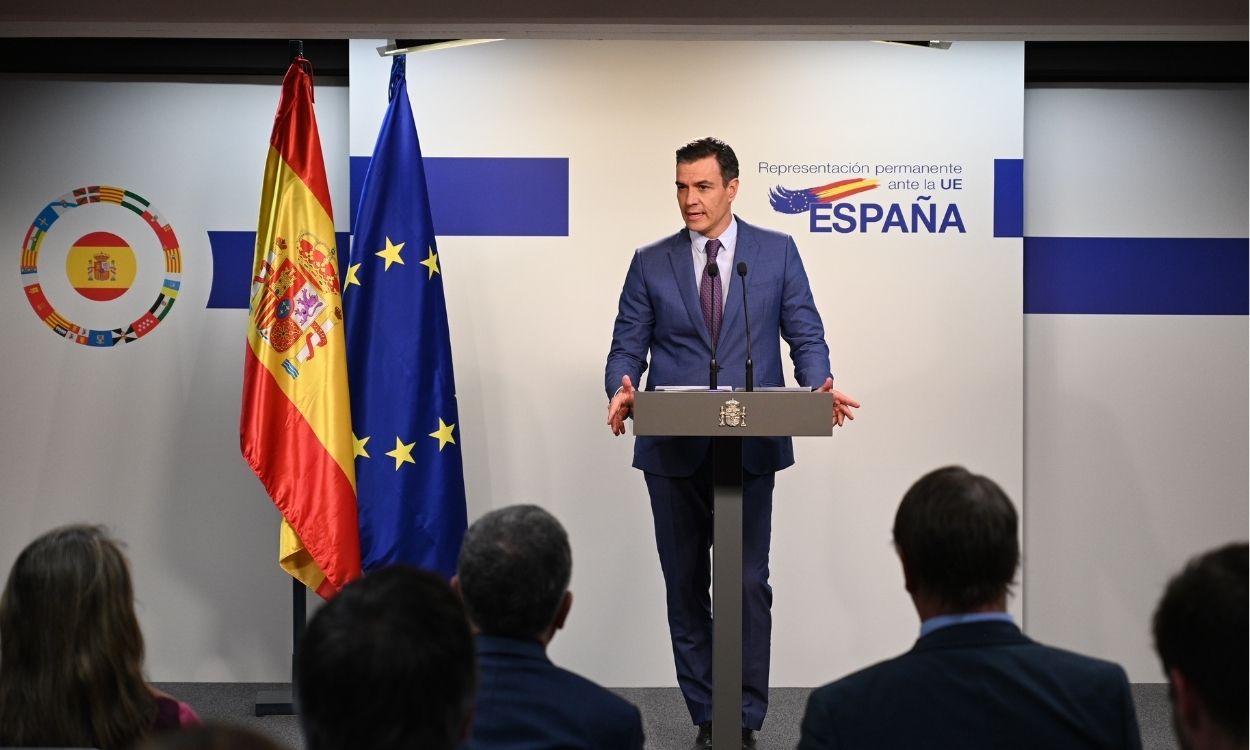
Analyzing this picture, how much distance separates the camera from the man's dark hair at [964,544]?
187cm

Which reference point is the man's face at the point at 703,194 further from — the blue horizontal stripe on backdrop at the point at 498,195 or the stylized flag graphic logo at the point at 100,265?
the stylized flag graphic logo at the point at 100,265

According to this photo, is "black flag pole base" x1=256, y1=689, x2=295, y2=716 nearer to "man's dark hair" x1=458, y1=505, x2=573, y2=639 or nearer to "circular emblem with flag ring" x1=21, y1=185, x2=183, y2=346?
"circular emblem with flag ring" x1=21, y1=185, x2=183, y2=346

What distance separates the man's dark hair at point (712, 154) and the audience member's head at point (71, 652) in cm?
255

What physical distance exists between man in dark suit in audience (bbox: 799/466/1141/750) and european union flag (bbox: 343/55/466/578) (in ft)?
9.73

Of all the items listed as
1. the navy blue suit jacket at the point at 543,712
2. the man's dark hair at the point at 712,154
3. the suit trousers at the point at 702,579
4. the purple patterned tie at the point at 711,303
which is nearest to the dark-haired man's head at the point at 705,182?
the man's dark hair at the point at 712,154

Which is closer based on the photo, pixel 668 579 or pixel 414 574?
pixel 414 574

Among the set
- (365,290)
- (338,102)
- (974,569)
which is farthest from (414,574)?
(338,102)

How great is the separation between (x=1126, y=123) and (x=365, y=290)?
331 cm

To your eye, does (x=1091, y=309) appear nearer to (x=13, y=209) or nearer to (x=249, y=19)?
(x=249, y=19)

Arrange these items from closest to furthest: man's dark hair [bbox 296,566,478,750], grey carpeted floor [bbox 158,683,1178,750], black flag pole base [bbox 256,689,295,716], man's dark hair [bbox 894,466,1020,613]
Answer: man's dark hair [bbox 296,566,478,750] < man's dark hair [bbox 894,466,1020,613] < grey carpeted floor [bbox 158,683,1178,750] < black flag pole base [bbox 256,689,295,716]

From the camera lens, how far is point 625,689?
520 centimetres

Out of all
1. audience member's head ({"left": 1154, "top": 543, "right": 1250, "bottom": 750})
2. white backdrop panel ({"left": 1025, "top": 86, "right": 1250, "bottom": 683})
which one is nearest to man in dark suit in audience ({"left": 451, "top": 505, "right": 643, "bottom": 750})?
audience member's head ({"left": 1154, "top": 543, "right": 1250, "bottom": 750})

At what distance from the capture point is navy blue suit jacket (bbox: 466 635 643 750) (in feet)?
5.89

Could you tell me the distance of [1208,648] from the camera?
4.39ft
